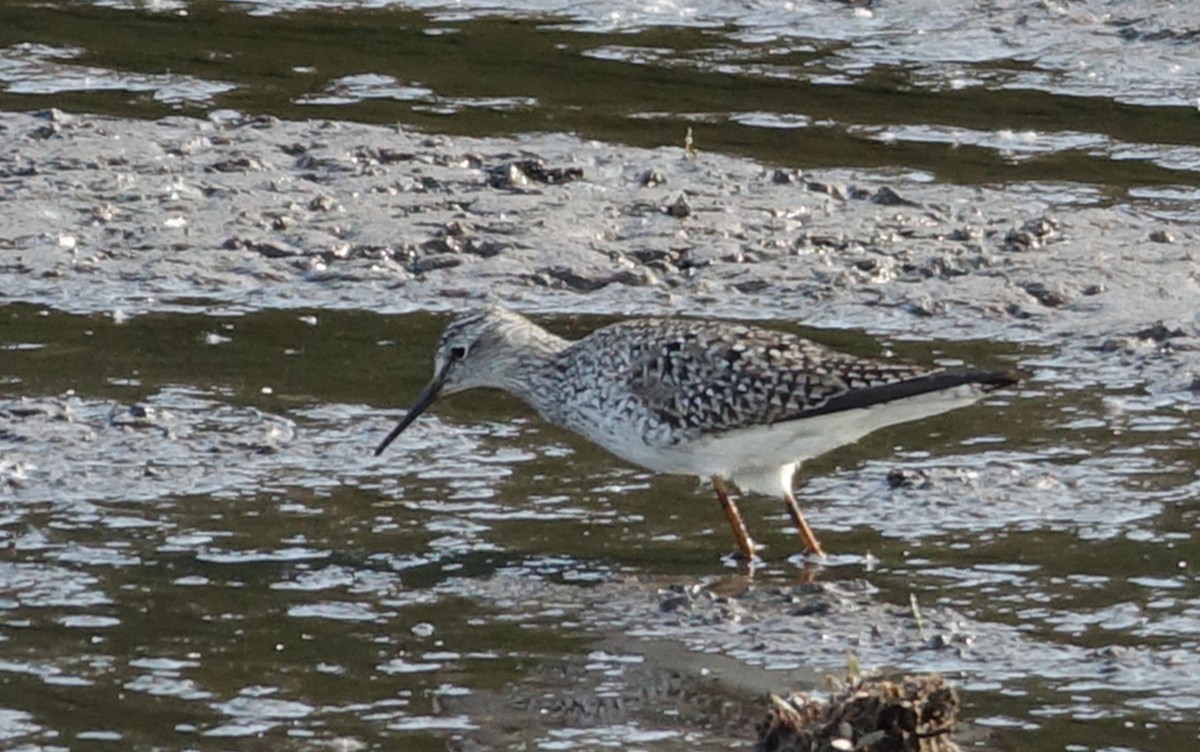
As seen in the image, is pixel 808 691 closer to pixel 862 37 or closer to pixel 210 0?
pixel 862 37

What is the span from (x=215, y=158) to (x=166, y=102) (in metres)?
1.16

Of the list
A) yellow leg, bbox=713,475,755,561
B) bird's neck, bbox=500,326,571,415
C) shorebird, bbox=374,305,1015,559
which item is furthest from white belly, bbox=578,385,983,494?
bird's neck, bbox=500,326,571,415

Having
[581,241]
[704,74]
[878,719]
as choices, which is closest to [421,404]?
[581,241]

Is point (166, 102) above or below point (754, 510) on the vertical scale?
above

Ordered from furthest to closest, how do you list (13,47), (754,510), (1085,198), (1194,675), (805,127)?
(13,47) < (805,127) < (1085,198) < (754,510) < (1194,675)

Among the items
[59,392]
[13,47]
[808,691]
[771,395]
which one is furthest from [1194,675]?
[13,47]

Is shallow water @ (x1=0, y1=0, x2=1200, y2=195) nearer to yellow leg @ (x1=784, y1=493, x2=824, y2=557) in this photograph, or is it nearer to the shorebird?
the shorebird

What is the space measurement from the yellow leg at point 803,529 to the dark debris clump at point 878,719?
1.62m

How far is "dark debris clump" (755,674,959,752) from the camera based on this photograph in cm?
559

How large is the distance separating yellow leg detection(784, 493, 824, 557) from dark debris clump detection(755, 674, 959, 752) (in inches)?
63.9

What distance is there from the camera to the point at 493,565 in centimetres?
719

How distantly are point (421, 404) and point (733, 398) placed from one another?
1.32m

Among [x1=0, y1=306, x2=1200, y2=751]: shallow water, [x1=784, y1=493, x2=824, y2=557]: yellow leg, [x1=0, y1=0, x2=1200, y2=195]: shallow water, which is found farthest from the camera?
[x1=0, y1=0, x2=1200, y2=195]: shallow water

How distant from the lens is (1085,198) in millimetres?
10648
